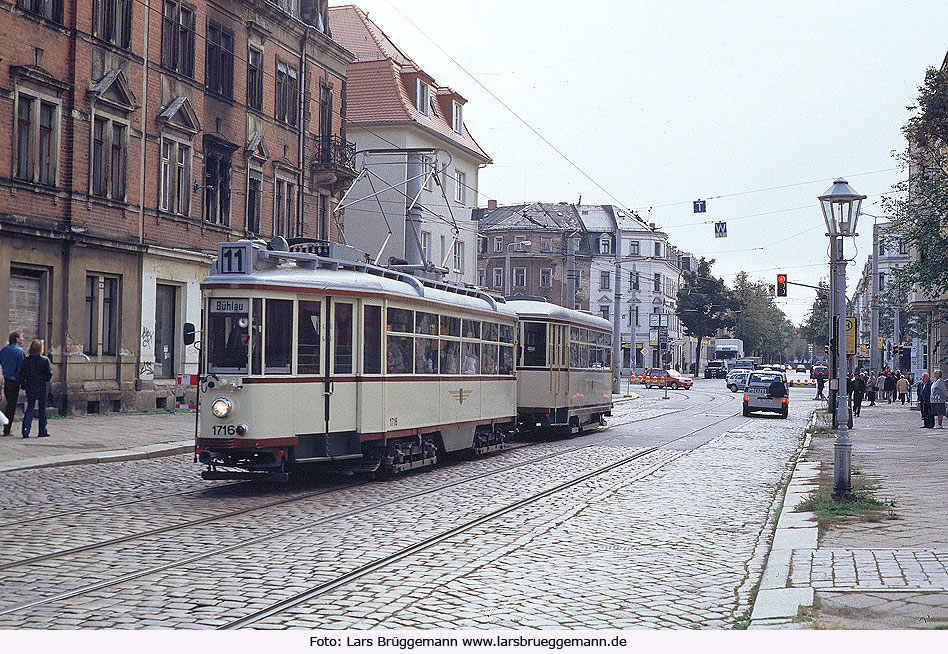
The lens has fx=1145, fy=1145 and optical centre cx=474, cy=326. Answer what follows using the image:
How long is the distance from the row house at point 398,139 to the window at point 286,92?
10317mm

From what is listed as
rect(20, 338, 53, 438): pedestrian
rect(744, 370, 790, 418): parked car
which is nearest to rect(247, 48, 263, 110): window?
rect(20, 338, 53, 438): pedestrian

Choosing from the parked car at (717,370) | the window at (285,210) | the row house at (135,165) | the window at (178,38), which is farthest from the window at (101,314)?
the parked car at (717,370)

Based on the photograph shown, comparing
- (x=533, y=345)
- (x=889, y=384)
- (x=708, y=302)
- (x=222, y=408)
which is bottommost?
(x=889, y=384)

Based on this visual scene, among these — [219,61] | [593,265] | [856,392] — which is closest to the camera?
[219,61]

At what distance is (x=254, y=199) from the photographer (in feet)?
114

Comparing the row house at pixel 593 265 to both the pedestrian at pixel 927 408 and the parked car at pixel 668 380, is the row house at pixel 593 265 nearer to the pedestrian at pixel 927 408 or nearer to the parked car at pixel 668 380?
the parked car at pixel 668 380

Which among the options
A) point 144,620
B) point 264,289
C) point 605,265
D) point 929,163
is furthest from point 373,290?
point 605,265

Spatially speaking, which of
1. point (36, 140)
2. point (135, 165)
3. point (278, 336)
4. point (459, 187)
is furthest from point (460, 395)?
point (459, 187)

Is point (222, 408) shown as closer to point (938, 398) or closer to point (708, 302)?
point (938, 398)

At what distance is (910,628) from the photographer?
6.58 metres

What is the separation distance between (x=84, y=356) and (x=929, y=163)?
2448 cm

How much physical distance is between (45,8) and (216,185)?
27.5 ft

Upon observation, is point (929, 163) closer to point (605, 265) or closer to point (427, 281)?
point (427, 281)

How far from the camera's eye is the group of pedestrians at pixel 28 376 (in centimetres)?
1980
